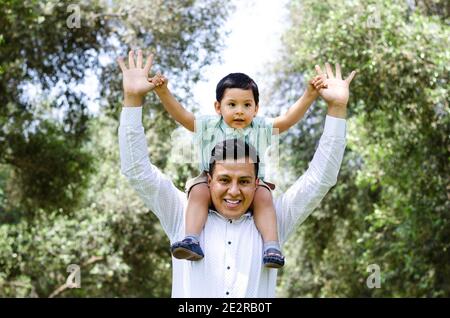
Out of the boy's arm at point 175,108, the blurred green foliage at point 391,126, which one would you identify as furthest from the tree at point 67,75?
the boy's arm at point 175,108

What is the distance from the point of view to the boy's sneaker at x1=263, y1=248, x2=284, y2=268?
3324mm

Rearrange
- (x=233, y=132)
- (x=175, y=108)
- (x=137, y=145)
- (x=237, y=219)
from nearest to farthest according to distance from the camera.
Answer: (x=137, y=145), (x=237, y=219), (x=233, y=132), (x=175, y=108)

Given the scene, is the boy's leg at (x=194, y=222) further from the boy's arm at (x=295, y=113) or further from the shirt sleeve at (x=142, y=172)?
the boy's arm at (x=295, y=113)

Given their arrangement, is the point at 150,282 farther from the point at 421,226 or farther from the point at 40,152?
the point at 421,226

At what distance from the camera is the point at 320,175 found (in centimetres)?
341

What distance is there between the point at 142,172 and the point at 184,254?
38cm

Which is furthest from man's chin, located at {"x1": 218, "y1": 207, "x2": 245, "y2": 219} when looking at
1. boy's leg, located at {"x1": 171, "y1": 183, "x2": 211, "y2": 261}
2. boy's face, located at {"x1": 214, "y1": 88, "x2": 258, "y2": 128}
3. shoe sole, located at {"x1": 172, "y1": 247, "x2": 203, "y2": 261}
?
boy's face, located at {"x1": 214, "y1": 88, "x2": 258, "y2": 128}

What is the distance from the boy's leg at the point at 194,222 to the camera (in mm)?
3357

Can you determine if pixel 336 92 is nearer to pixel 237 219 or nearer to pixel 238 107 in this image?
pixel 238 107

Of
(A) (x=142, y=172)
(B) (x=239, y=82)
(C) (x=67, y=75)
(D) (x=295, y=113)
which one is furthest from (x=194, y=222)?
(C) (x=67, y=75)

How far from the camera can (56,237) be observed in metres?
19.4

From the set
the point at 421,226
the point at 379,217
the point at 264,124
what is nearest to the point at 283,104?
the point at 379,217

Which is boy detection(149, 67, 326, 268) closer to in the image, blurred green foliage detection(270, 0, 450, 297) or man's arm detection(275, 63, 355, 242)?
man's arm detection(275, 63, 355, 242)
